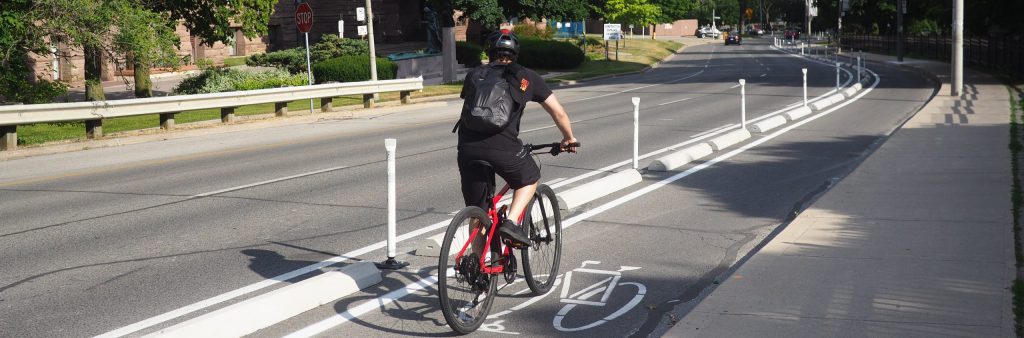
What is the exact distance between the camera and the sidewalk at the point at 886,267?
21.1 feet

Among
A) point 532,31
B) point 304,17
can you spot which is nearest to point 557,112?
point 304,17

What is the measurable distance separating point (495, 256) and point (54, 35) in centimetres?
1796

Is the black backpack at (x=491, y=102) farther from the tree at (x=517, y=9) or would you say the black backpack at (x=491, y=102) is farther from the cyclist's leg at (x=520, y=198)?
the tree at (x=517, y=9)

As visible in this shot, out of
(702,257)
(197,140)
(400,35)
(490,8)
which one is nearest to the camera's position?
(702,257)

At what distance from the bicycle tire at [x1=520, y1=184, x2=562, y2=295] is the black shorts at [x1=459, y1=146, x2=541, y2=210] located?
0.56 meters

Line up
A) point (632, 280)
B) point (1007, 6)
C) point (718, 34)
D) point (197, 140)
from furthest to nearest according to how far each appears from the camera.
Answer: point (718, 34) < point (1007, 6) < point (197, 140) < point (632, 280)

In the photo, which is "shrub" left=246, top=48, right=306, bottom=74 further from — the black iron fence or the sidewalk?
the sidewalk

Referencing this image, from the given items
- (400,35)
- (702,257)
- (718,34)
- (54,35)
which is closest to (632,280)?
(702,257)

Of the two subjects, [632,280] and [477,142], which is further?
[632,280]

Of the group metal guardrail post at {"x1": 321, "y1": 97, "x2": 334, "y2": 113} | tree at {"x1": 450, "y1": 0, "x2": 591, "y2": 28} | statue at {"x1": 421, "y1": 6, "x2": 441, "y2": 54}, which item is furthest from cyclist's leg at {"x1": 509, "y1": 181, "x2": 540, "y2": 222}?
statue at {"x1": 421, "y1": 6, "x2": 441, "y2": 54}

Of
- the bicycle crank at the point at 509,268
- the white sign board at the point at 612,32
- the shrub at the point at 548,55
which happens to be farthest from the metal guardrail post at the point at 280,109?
the white sign board at the point at 612,32

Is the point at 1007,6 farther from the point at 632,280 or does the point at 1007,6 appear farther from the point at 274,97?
the point at 632,280

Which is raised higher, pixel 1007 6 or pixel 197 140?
pixel 1007 6

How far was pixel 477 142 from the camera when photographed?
21.4 feet
